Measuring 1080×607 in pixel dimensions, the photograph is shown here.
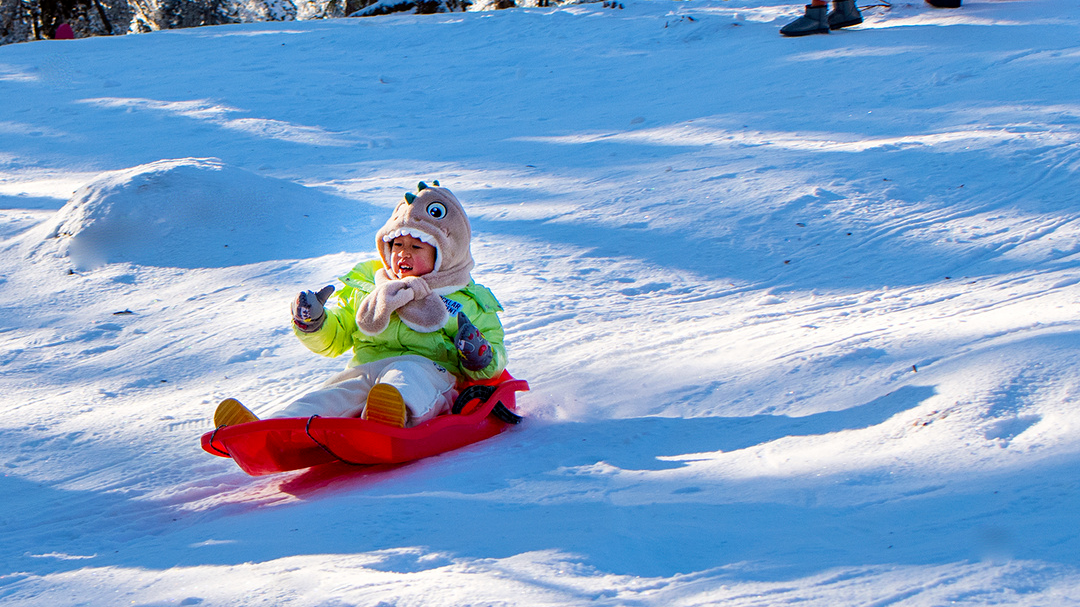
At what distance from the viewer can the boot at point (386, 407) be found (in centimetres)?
274

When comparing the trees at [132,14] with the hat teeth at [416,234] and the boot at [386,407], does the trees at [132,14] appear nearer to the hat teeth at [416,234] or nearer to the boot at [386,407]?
the hat teeth at [416,234]

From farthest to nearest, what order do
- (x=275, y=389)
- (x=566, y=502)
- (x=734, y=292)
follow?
(x=734, y=292) < (x=275, y=389) < (x=566, y=502)

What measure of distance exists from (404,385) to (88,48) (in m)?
8.87

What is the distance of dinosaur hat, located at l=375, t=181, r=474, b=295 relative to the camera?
3.20 metres

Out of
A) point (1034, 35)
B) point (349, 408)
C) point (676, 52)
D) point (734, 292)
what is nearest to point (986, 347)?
point (734, 292)

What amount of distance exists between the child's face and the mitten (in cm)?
28

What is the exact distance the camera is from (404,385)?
285cm

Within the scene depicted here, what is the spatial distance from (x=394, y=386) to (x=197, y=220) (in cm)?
311

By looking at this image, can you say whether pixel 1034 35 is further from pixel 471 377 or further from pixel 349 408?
pixel 349 408

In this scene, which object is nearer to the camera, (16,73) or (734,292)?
(734,292)

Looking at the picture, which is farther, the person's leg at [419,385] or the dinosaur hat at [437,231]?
the dinosaur hat at [437,231]

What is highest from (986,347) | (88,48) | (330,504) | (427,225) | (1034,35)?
(88,48)

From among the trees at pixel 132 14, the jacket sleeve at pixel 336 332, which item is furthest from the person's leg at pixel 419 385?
the trees at pixel 132 14

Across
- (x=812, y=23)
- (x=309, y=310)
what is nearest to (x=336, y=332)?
(x=309, y=310)
